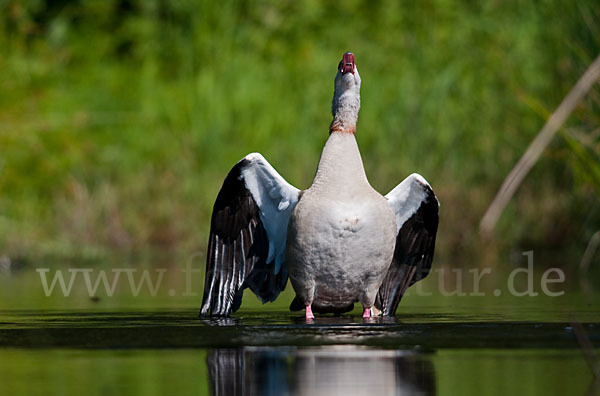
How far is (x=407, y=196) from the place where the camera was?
24.5 feet

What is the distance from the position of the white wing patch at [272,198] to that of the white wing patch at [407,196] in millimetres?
653

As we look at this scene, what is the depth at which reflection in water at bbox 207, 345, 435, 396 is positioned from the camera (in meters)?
4.15

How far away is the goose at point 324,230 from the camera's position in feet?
22.2

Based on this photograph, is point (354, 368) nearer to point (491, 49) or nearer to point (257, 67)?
point (491, 49)

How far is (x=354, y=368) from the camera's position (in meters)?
4.65

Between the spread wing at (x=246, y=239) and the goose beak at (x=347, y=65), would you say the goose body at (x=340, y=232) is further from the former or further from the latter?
the goose beak at (x=347, y=65)

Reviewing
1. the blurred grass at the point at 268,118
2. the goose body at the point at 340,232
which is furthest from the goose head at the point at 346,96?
the blurred grass at the point at 268,118

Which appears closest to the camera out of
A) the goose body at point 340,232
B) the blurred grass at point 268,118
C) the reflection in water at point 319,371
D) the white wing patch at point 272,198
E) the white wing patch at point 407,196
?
the reflection in water at point 319,371

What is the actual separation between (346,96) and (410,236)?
1111mm

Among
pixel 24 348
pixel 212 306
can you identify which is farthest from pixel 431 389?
pixel 212 306

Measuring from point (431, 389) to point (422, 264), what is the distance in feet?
12.3

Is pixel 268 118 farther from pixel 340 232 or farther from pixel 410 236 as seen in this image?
pixel 340 232

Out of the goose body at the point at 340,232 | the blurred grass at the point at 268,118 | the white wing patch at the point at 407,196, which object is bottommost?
the goose body at the point at 340,232

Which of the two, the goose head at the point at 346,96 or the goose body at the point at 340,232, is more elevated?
the goose head at the point at 346,96
